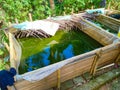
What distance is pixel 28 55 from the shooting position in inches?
216

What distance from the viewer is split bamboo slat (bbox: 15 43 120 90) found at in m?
3.27

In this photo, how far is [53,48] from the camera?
590cm

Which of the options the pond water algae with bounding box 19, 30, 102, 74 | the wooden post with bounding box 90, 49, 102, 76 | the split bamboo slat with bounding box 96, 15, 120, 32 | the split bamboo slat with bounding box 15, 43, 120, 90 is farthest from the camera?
the split bamboo slat with bounding box 96, 15, 120, 32

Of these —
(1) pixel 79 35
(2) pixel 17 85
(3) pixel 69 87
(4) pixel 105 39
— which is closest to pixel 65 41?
(1) pixel 79 35

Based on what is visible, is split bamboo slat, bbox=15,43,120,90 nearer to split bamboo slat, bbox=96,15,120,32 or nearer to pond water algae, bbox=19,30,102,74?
pond water algae, bbox=19,30,102,74

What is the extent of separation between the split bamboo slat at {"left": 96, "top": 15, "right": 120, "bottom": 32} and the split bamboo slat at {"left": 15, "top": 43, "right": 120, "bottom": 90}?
277cm

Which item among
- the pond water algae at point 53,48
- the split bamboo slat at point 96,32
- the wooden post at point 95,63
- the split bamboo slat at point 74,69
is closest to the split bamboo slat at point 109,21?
the split bamboo slat at point 96,32

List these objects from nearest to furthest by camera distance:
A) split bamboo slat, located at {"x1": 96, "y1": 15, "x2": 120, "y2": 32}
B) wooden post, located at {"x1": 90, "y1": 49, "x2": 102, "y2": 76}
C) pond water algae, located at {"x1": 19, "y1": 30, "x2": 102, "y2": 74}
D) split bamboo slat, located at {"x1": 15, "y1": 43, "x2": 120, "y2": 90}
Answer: split bamboo slat, located at {"x1": 15, "y1": 43, "x2": 120, "y2": 90} → wooden post, located at {"x1": 90, "y1": 49, "x2": 102, "y2": 76} → pond water algae, located at {"x1": 19, "y1": 30, "x2": 102, "y2": 74} → split bamboo slat, located at {"x1": 96, "y1": 15, "x2": 120, "y2": 32}

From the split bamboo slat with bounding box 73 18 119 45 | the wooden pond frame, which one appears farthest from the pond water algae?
the wooden pond frame

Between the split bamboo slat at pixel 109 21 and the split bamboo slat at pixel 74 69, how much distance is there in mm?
2770

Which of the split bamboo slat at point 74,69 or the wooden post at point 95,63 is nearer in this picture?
the split bamboo slat at point 74,69

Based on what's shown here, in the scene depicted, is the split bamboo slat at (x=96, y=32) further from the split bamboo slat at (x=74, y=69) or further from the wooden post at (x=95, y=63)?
the wooden post at (x=95, y=63)

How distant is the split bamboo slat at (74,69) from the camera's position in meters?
3.27

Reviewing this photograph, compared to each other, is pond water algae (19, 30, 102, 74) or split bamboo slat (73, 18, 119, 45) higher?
split bamboo slat (73, 18, 119, 45)
